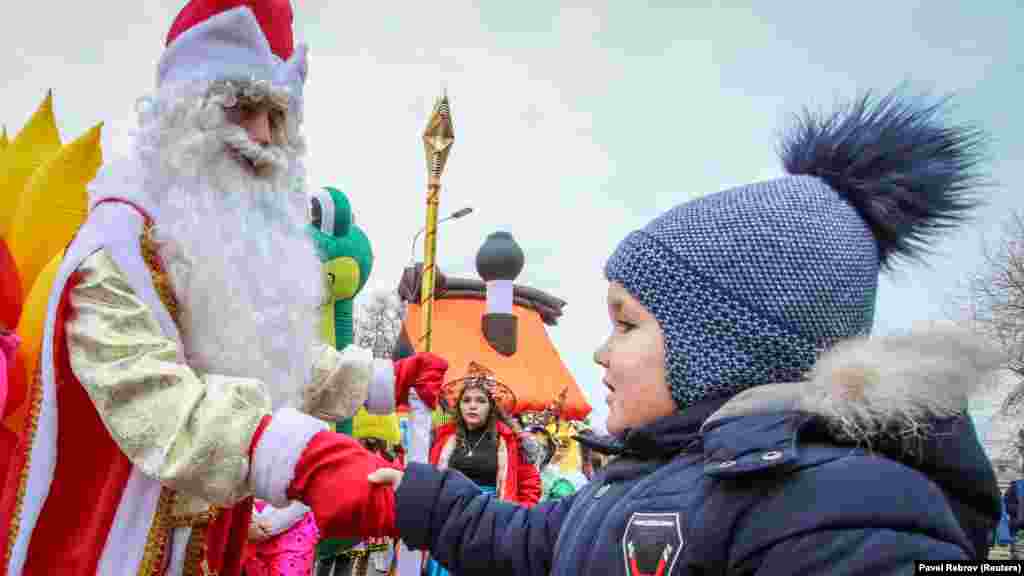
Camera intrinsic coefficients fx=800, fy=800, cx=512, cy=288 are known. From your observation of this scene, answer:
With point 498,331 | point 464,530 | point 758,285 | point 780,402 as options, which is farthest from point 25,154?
point 498,331

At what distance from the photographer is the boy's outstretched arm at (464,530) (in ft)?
5.72

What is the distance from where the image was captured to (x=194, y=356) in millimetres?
2260

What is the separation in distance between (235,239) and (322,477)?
100cm

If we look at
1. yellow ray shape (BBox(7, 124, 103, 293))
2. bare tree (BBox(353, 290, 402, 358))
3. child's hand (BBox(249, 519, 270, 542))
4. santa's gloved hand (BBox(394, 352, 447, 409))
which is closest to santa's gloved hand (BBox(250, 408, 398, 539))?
santa's gloved hand (BBox(394, 352, 447, 409))

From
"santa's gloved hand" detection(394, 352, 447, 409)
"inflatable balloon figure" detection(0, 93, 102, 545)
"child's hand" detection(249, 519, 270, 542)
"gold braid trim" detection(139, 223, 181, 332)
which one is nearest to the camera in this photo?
"gold braid trim" detection(139, 223, 181, 332)

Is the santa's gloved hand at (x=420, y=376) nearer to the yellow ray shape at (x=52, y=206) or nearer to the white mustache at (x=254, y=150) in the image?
the white mustache at (x=254, y=150)

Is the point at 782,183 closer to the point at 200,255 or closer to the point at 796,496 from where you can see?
the point at 796,496

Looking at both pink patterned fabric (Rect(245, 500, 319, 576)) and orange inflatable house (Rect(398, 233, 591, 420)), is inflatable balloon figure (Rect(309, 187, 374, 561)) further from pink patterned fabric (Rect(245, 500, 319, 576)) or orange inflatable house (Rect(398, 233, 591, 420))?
orange inflatable house (Rect(398, 233, 591, 420))

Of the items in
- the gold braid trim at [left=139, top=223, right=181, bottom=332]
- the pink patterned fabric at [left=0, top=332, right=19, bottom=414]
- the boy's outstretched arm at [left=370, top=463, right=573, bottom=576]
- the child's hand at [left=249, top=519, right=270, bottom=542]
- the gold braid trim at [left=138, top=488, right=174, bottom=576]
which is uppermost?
the gold braid trim at [left=139, top=223, right=181, bottom=332]

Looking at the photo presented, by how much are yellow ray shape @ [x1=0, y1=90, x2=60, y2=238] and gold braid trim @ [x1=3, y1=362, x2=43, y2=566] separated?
196 cm

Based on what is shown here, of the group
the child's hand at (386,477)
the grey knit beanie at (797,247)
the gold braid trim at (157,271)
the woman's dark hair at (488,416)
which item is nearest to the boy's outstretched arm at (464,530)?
the child's hand at (386,477)

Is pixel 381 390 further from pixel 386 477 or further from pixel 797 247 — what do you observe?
pixel 797 247

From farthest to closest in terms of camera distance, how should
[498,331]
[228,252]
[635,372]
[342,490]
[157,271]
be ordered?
[498,331], [228,252], [157,271], [342,490], [635,372]

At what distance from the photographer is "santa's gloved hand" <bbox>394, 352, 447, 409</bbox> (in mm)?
3072
